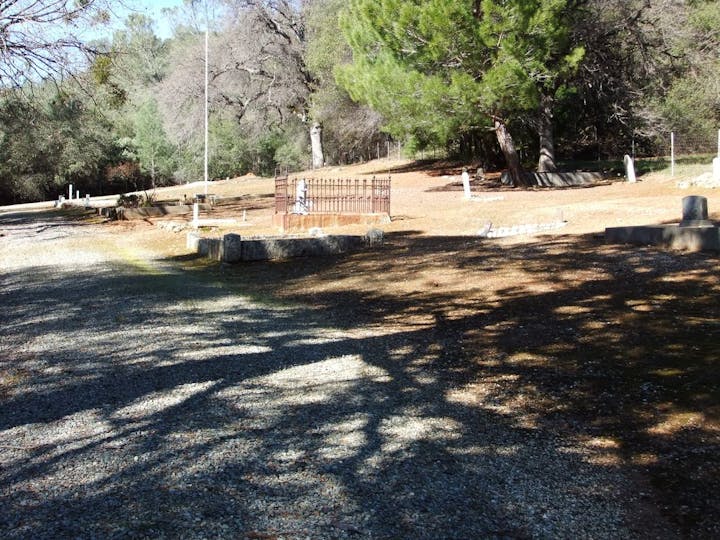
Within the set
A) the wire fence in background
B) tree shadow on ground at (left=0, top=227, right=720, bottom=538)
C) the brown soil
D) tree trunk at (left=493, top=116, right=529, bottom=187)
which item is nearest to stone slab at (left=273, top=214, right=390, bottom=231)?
the brown soil

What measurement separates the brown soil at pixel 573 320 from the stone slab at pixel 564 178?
975 centimetres

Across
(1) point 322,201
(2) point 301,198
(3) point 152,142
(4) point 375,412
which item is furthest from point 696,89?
(3) point 152,142

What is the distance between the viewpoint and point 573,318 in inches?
314

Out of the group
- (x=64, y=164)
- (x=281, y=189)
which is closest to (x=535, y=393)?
(x=281, y=189)

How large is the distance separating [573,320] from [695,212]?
5.33 m

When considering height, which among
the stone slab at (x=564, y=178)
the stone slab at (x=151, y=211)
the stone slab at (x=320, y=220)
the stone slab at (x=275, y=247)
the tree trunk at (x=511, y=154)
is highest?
the tree trunk at (x=511, y=154)

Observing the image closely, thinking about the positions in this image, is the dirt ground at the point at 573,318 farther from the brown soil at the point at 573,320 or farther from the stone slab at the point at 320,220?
the stone slab at the point at 320,220

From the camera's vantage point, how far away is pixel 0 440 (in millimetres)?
4738

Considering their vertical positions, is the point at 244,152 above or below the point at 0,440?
above

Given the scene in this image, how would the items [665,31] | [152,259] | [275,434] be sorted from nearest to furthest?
[275,434] < [152,259] < [665,31]

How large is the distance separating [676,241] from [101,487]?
1007 centimetres

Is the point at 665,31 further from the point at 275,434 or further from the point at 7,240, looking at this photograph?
the point at 275,434

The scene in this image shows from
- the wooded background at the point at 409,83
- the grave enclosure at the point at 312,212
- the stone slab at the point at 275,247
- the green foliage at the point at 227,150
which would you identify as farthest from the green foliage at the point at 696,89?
the green foliage at the point at 227,150

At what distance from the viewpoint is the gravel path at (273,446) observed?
11.6 feet
